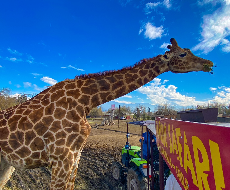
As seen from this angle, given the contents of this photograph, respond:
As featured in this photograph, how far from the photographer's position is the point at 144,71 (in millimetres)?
4121

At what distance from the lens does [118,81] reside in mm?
3969

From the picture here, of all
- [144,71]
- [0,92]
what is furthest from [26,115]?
[0,92]

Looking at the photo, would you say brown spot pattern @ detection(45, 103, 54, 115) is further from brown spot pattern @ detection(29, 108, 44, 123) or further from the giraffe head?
the giraffe head

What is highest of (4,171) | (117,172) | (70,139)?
(70,139)

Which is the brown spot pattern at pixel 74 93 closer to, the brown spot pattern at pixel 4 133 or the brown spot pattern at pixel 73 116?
the brown spot pattern at pixel 73 116

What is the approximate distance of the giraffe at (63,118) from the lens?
330 centimetres

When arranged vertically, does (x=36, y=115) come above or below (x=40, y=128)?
above

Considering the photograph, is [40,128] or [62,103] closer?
[40,128]

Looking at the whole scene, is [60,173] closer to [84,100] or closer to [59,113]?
[59,113]

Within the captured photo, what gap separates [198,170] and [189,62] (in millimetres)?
3243

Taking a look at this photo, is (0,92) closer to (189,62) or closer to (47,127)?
(47,127)

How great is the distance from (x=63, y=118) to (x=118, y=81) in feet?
5.25

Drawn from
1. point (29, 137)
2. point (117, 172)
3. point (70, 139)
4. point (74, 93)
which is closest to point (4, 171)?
point (29, 137)

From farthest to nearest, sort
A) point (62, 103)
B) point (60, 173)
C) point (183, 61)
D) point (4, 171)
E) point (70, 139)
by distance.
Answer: point (183, 61)
point (4, 171)
point (62, 103)
point (70, 139)
point (60, 173)
